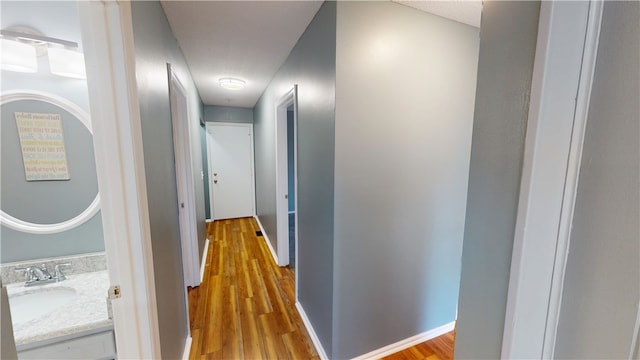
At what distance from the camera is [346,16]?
4.15ft

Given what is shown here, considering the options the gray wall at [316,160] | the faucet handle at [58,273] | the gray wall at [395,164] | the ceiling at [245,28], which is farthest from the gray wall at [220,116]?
the gray wall at [395,164]

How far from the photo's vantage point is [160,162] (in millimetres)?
1270

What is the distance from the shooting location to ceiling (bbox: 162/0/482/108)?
1411 millimetres

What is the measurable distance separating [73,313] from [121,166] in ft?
2.27

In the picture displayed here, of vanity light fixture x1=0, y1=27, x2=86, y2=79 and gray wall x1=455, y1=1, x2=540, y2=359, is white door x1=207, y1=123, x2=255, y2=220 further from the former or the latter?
gray wall x1=455, y1=1, x2=540, y2=359

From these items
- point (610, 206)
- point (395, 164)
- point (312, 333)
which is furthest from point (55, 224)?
point (610, 206)

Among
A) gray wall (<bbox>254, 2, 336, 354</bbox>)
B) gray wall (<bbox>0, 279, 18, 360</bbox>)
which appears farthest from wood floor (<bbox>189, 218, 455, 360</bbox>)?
gray wall (<bbox>0, 279, 18, 360</bbox>)

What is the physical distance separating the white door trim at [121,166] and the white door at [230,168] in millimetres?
3899

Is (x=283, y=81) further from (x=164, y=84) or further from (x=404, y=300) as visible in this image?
(x=404, y=300)

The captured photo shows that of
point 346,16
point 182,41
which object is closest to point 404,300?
point 346,16

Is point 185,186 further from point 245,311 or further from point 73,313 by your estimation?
point 73,313

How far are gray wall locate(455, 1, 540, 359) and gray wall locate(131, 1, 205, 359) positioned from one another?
1182 mm

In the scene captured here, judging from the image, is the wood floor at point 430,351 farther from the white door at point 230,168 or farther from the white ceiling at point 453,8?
the white door at point 230,168

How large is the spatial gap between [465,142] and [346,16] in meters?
1.19
